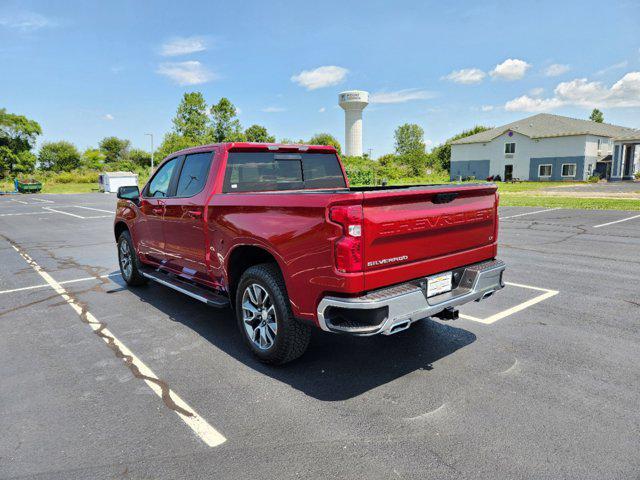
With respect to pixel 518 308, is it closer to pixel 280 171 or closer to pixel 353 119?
pixel 280 171

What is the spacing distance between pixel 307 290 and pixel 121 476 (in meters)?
1.62

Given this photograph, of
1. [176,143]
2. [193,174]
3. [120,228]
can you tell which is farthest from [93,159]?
[193,174]

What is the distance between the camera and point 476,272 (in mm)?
3789

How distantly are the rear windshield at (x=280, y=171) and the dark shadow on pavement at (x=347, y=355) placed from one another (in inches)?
63.8

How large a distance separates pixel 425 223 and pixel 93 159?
344 ft

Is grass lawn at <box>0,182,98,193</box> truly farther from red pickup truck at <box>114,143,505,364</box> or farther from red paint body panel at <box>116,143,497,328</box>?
red paint body panel at <box>116,143,497,328</box>

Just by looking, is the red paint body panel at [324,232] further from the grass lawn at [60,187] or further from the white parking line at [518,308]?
the grass lawn at [60,187]

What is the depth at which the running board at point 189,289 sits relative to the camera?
4.33 metres

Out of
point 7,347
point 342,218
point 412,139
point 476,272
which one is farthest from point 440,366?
point 412,139

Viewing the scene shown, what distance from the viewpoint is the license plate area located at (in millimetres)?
3496

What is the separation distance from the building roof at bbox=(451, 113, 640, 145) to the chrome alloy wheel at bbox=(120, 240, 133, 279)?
51999 mm

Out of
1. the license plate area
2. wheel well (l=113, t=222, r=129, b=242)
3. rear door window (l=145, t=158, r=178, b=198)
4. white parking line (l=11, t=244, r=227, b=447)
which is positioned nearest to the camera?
white parking line (l=11, t=244, r=227, b=447)

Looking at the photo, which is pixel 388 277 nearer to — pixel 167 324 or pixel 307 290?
pixel 307 290

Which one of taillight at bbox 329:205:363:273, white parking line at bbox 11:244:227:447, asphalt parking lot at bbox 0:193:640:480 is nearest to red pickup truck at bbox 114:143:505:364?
taillight at bbox 329:205:363:273
